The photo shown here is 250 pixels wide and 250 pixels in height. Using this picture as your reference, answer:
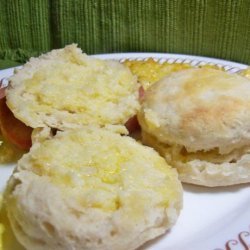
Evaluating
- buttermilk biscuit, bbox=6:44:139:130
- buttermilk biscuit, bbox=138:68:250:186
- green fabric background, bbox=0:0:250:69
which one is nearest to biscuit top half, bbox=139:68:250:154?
buttermilk biscuit, bbox=138:68:250:186

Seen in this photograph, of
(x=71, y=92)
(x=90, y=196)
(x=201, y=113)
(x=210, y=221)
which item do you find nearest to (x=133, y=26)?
(x=71, y=92)

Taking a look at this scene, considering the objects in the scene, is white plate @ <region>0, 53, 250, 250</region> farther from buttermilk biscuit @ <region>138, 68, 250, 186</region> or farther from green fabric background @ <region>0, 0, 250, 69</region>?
green fabric background @ <region>0, 0, 250, 69</region>

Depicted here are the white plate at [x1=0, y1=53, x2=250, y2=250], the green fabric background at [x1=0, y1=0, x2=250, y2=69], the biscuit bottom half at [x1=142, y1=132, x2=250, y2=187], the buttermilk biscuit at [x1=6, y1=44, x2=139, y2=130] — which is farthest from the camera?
the green fabric background at [x1=0, y1=0, x2=250, y2=69]

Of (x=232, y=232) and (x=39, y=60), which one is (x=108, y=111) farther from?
(x=232, y=232)

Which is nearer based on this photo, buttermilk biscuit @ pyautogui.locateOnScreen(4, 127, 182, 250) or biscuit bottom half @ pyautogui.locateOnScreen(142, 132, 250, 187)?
buttermilk biscuit @ pyautogui.locateOnScreen(4, 127, 182, 250)

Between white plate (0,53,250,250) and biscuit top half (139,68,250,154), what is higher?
Result: biscuit top half (139,68,250,154)

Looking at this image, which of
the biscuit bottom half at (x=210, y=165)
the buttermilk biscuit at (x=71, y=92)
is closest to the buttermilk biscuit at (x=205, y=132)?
the biscuit bottom half at (x=210, y=165)
